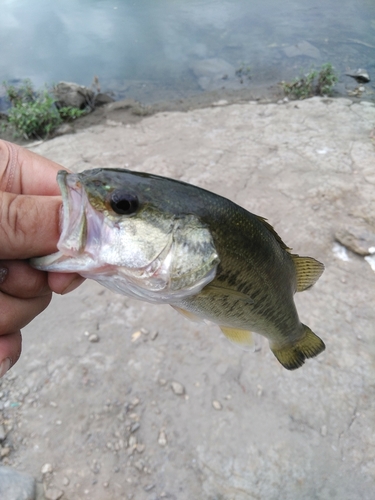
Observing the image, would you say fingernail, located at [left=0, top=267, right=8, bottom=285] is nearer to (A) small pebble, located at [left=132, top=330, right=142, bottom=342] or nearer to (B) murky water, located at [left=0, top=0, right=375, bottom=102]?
(A) small pebble, located at [left=132, top=330, right=142, bottom=342]

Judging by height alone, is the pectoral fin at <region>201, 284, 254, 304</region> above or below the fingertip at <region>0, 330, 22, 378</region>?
above

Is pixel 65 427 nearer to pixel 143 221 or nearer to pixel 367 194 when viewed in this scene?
pixel 143 221

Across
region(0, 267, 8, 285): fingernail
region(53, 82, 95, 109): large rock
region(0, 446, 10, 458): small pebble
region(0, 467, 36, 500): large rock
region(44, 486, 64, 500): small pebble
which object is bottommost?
region(44, 486, 64, 500): small pebble

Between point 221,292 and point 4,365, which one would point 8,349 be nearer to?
point 4,365

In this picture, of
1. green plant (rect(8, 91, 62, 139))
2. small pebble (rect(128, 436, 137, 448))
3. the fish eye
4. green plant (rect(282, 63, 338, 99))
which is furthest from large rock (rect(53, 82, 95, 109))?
the fish eye

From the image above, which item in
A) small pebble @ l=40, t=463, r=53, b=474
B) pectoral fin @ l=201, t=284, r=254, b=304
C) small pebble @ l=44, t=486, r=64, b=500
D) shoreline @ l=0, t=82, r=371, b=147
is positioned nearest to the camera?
pectoral fin @ l=201, t=284, r=254, b=304
